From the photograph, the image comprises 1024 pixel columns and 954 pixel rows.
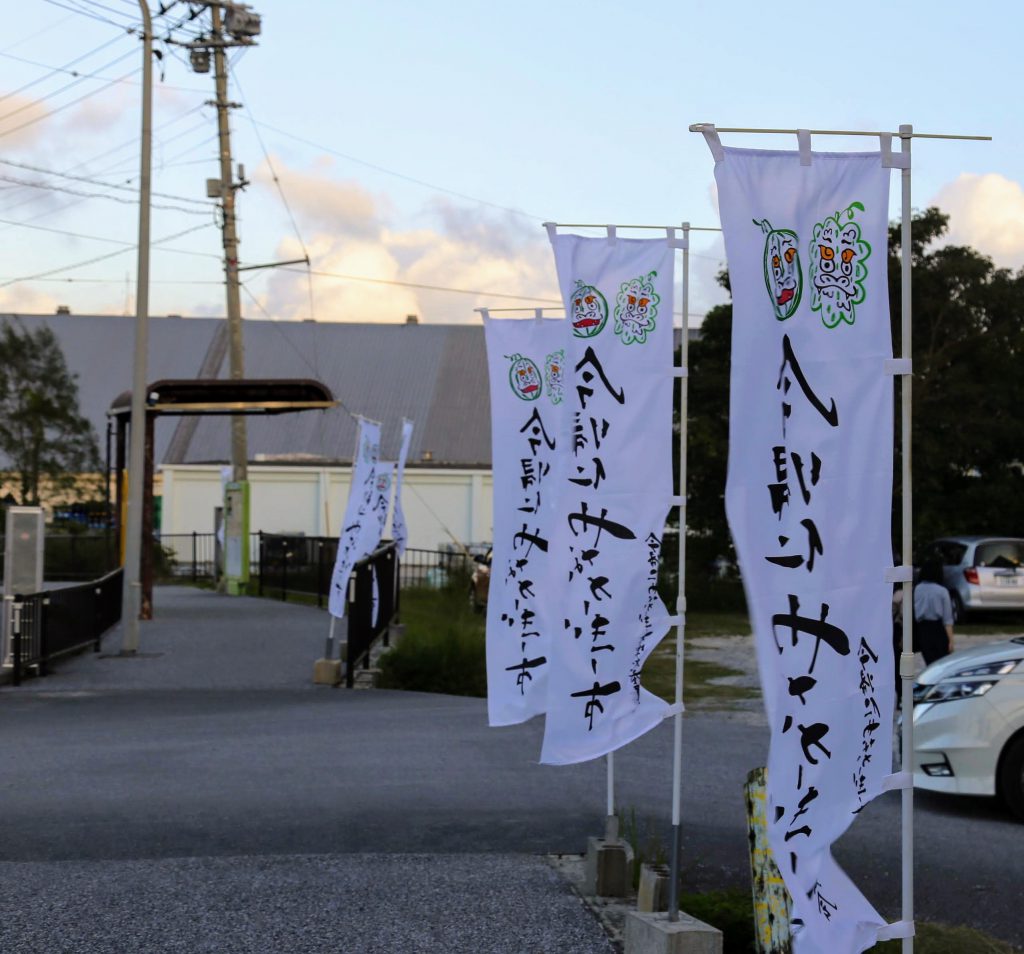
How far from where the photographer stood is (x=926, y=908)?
24.2 feet

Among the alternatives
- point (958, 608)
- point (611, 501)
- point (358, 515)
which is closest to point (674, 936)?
point (611, 501)

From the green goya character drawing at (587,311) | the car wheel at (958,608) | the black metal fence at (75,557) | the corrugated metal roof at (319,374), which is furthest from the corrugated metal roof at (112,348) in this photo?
the green goya character drawing at (587,311)

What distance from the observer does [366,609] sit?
59.7 feet

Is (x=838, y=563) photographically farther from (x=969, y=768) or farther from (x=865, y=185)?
(x=969, y=768)

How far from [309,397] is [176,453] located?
2577 centimetres

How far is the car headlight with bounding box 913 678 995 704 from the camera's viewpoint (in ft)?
32.4

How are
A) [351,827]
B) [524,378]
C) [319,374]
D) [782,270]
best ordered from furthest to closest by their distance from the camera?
[319,374]
[524,378]
[351,827]
[782,270]

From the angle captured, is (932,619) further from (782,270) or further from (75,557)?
(75,557)

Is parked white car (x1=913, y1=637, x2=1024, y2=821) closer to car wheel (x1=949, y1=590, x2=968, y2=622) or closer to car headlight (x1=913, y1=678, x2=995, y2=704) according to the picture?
car headlight (x1=913, y1=678, x2=995, y2=704)

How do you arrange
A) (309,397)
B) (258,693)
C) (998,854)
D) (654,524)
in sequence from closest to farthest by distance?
(654,524) → (998,854) → (258,693) → (309,397)

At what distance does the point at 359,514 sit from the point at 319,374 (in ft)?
113

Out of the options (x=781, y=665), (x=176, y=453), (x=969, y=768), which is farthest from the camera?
(x=176, y=453)

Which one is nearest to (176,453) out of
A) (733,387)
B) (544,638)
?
(544,638)

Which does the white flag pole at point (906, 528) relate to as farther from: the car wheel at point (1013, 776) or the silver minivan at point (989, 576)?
the silver minivan at point (989, 576)
